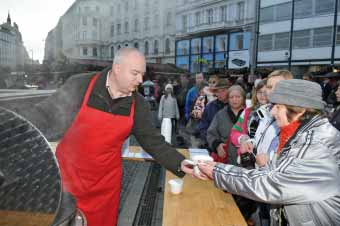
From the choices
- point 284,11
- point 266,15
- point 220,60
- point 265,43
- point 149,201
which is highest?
point 284,11

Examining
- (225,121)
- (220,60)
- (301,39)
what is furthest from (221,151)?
(301,39)

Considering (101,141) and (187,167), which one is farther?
(187,167)

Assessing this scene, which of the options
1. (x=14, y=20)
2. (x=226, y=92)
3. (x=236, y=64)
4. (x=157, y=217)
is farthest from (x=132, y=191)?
(x=236, y=64)

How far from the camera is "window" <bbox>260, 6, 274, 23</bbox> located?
27000 mm

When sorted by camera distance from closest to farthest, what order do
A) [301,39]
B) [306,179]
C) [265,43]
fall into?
[306,179] → [301,39] → [265,43]

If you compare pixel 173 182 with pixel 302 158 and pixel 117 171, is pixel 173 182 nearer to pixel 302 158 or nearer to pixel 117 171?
pixel 117 171

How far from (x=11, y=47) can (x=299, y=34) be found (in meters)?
28.5

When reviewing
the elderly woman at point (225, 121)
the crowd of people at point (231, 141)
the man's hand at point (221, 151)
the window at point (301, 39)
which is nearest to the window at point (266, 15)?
the window at point (301, 39)

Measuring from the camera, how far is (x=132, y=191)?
4168 millimetres

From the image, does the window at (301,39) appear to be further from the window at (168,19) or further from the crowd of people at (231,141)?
the crowd of people at (231,141)

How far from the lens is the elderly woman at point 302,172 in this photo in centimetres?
131

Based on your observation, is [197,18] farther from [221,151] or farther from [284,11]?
[284,11]

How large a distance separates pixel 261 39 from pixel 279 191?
1158 inches

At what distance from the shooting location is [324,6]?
24.1 meters
